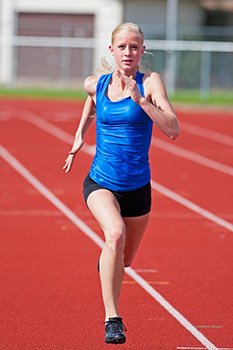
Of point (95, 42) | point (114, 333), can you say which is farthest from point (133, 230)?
point (95, 42)

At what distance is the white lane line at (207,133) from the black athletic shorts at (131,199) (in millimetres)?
13317

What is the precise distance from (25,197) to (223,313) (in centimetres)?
570

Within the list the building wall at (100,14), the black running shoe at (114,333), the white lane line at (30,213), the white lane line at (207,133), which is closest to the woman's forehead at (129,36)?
the black running shoe at (114,333)

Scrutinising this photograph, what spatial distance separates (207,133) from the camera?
20.5 metres

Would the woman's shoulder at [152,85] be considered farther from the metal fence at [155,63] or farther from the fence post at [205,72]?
the fence post at [205,72]

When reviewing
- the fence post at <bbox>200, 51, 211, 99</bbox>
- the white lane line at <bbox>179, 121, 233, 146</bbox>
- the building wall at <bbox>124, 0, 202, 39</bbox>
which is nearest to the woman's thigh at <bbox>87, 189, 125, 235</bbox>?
the white lane line at <bbox>179, 121, 233, 146</bbox>

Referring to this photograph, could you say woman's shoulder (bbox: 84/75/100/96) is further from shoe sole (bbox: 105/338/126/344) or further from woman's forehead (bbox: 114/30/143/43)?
shoe sole (bbox: 105/338/126/344)

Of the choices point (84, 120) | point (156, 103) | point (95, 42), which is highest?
point (95, 42)

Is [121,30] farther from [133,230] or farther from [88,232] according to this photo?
[88,232]

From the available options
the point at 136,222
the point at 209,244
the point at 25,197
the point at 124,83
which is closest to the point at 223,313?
the point at 136,222

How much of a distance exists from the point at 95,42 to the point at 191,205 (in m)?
23.9

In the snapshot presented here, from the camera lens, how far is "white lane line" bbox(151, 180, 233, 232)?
965 cm

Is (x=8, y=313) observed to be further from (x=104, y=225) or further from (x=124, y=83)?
(x=124, y=83)

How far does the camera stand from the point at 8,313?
584cm
